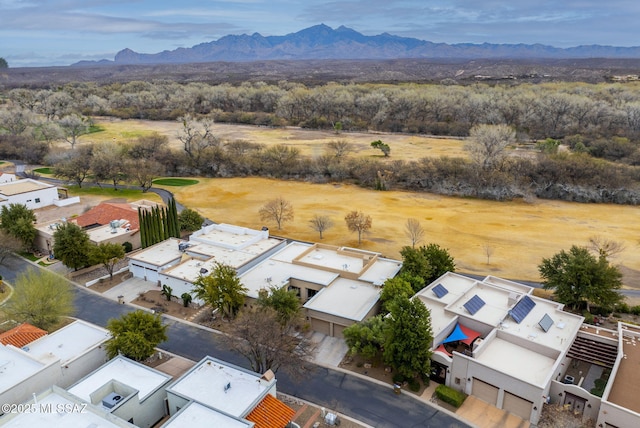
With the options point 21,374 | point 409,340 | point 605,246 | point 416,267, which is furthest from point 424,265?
point 21,374

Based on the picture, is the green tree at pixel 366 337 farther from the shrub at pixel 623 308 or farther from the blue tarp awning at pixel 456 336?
the shrub at pixel 623 308

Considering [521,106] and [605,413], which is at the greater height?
[521,106]

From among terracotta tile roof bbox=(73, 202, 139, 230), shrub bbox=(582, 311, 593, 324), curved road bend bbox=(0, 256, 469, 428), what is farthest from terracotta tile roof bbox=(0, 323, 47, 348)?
shrub bbox=(582, 311, 593, 324)

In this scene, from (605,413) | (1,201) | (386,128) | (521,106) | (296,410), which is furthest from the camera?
(386,128)

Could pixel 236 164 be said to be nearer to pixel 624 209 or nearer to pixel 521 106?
pixel 624 209

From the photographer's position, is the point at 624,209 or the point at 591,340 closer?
the point at 591,340

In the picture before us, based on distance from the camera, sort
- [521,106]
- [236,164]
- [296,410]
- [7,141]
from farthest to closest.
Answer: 1. [521,106]
2. [7,141]
3. [236,164]
4. [296,410]

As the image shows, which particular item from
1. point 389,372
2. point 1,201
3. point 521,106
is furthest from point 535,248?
point 521,106
